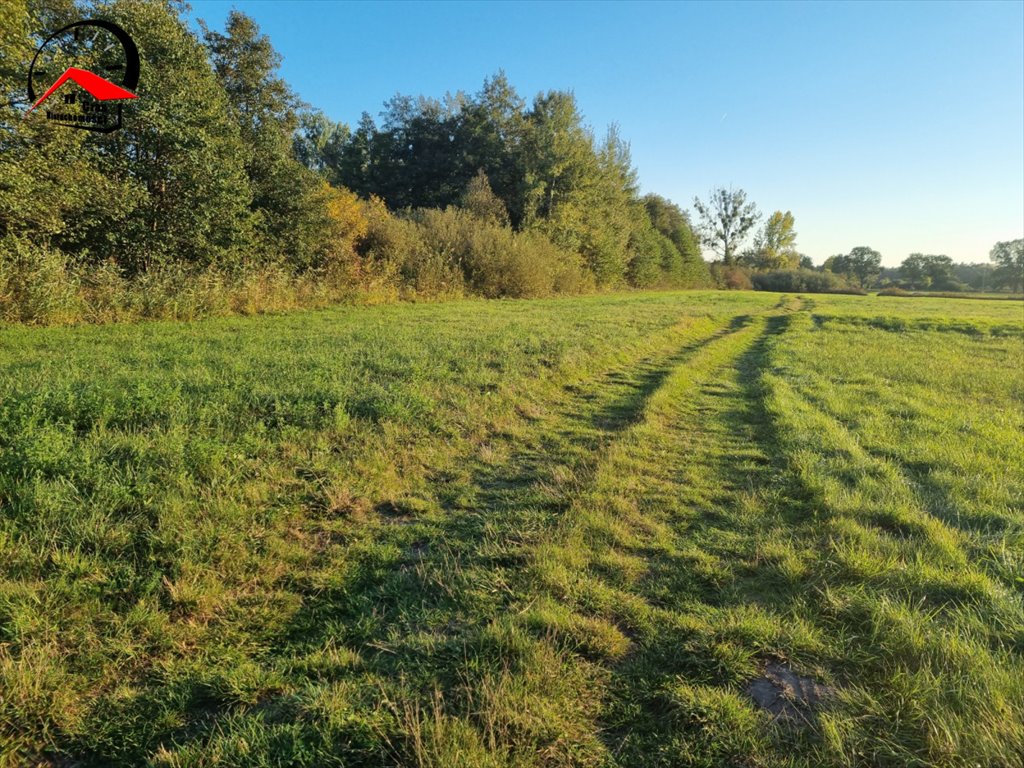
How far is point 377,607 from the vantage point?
3.00m

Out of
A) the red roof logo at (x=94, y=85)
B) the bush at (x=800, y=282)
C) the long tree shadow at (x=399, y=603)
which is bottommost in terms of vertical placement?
the long tree shadow at (x=399, y=603)

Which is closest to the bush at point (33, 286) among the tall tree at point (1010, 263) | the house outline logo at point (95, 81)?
the house outline logo at point (95, 81)

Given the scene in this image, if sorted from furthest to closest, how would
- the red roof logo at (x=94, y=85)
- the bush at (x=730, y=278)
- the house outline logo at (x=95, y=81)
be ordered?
the bush at (x=730, y=278)
the red roof logo at (x=94, y=85)
the house outline logo at (x=95, y=81)

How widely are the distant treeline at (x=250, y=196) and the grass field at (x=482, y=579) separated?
6705 mm

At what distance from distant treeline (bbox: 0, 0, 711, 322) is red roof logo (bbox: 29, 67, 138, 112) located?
42cm

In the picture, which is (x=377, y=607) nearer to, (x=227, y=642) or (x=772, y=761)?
(x=227, y=642)

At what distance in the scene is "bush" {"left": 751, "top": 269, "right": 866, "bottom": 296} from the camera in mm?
66125

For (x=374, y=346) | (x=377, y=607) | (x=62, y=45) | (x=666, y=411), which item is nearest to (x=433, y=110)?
(x=62, y=45)

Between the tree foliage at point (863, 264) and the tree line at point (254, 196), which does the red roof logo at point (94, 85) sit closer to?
the tree line at point (254, 196)

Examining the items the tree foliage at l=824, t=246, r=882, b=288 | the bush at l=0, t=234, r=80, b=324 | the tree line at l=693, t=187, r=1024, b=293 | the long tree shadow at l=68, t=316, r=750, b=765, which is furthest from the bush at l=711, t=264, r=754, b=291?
the long tree shadow at l=68, t=316, r=750, b=765

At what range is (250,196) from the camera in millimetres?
17062

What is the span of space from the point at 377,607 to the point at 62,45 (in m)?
18.1

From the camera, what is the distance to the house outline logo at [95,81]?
38.1 feet

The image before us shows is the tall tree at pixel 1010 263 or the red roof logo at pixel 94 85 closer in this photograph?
the red roof logo at pixel 94 85
